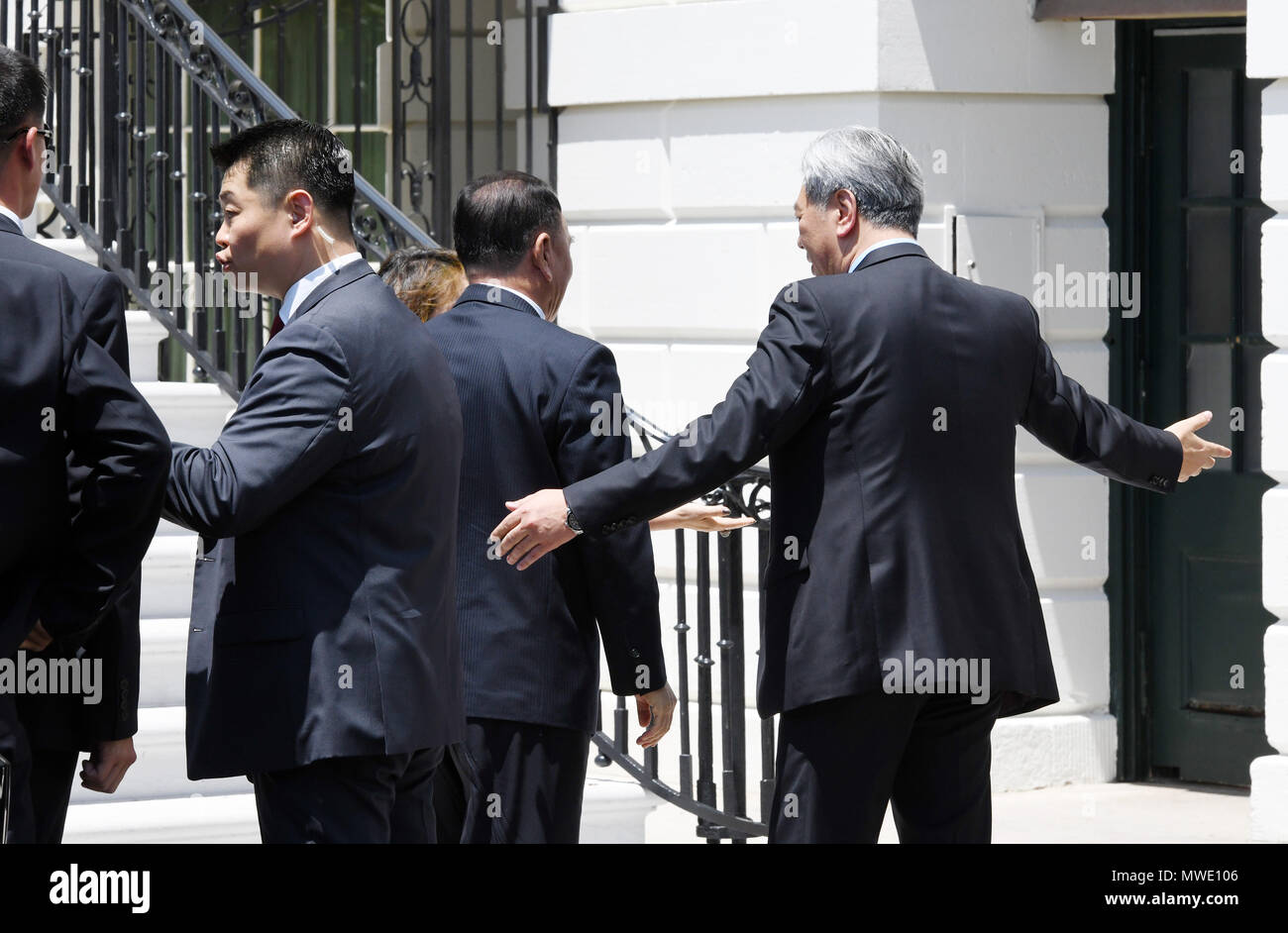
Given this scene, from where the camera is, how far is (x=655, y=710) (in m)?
4.50

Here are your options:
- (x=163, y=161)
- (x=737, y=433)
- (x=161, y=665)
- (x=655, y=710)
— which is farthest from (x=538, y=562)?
(x=163, y=161)

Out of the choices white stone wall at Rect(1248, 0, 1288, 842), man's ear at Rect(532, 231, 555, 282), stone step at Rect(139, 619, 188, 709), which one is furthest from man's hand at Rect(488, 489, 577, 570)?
white stone wall at Rect(1248, 0, 1288, 842)

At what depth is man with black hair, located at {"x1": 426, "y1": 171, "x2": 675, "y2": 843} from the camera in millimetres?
4246

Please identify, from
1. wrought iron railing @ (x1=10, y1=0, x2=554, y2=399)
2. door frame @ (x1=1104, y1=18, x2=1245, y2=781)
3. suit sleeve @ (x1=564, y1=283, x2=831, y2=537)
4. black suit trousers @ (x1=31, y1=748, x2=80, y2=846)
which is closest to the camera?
black suit trousers @ (x1=31, y1=748, x2=80, y2=846)

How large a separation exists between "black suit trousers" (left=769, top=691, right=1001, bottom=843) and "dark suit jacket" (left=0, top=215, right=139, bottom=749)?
4.23 ft

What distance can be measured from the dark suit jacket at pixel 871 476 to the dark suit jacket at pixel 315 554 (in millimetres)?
586

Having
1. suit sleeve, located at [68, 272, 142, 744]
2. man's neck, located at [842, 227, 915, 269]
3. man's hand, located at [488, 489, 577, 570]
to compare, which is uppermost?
man's neck, located at [842, 227, 915, 269]

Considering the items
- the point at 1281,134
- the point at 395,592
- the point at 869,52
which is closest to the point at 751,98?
the point at 869,52

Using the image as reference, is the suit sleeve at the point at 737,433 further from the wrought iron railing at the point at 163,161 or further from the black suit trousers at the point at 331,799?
the wrought iron railing at the point at 163,161

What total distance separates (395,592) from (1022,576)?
1364mm

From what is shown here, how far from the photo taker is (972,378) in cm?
412

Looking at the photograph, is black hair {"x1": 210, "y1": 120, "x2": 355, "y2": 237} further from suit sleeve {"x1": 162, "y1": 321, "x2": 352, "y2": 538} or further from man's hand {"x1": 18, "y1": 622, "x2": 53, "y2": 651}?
man's hand {"x1": 18, "y1": 622, "x2": 53, "y2": 651}

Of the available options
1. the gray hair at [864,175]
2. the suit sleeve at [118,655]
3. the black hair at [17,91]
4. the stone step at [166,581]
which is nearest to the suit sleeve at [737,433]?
the gray hair at [864,175]

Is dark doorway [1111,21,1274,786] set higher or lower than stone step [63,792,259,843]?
higher
